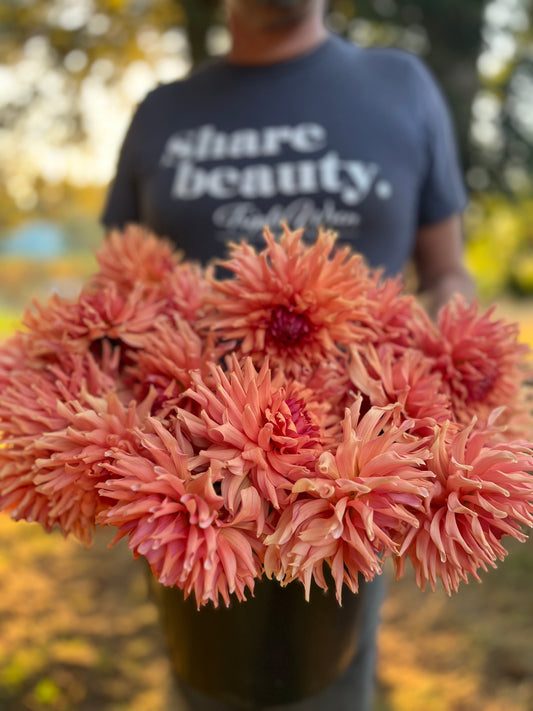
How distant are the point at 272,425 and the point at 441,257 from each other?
859 millimetres

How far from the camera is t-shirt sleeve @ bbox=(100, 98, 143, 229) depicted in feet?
3.71

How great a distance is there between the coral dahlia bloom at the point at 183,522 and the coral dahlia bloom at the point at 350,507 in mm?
21

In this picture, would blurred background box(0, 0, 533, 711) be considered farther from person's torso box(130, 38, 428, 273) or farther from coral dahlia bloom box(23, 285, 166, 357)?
coral dahlia bloom box(23, 285, 166, 357)

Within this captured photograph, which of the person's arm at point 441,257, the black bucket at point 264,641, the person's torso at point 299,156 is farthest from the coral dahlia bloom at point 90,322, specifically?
the person's arm at point 441,257

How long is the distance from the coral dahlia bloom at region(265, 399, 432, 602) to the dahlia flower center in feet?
0.29

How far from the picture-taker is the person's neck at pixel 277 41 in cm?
103

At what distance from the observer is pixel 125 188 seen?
1.17 metres

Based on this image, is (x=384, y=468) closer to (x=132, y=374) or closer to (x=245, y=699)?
(x=132, y=374)

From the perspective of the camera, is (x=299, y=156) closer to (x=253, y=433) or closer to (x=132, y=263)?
(x=132, y=263)

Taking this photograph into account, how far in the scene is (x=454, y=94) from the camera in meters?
2.09

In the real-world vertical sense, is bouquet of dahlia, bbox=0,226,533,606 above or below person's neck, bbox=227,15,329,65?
below

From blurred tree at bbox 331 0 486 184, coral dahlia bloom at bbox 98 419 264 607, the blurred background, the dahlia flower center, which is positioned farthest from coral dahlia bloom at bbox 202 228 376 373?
blurred tree at bbox 331 0 486 184

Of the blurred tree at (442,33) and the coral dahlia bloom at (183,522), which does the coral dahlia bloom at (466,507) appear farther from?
the blurred tree at (442,33)

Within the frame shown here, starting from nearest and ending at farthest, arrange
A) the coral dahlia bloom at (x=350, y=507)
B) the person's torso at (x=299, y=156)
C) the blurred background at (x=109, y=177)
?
the coral dahlia bloom at (x=350, y=507) < the person's torso at (x=299, y=156) < the blurred background at (x=109, y=177)
